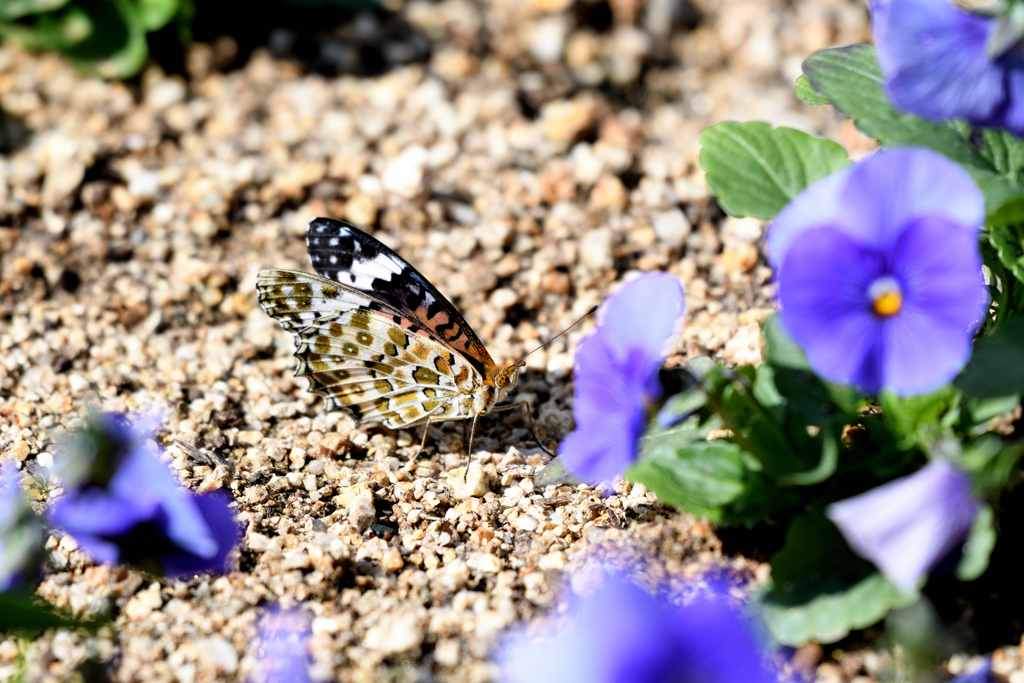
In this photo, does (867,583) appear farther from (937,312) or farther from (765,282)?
(765,282)

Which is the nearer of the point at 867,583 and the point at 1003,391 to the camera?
the point at 1003,391

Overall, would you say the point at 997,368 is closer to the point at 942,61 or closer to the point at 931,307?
the point at 931,307

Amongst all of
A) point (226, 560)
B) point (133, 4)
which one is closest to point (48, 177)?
point (133, 4)

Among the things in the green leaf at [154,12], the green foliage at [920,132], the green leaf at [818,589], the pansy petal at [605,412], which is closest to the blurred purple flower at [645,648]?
the pansy petal at [605,412]

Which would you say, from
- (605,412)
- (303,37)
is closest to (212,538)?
(605,412)

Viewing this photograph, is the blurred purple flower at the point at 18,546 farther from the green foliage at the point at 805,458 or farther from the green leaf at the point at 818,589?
the green leaf at the point at 818,589

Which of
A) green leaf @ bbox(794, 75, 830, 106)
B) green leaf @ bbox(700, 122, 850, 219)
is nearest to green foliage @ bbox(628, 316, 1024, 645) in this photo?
green leaf @ bbox(700, 122, 850, 219)
